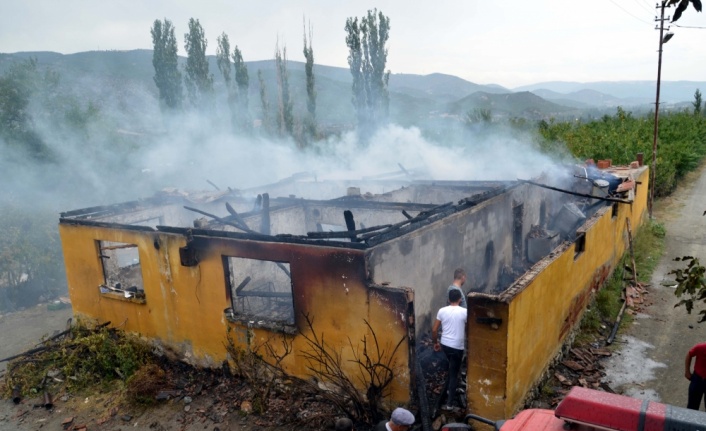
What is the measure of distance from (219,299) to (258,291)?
116cm

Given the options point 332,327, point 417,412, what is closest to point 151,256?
point 332,327

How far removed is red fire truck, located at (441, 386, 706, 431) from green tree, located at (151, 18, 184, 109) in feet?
108

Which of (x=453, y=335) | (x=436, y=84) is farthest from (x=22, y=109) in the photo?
(x=436, y=84)

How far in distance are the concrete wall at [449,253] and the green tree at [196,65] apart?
89.9 feet

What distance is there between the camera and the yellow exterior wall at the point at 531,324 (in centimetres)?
625

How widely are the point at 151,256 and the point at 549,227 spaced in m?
12.0

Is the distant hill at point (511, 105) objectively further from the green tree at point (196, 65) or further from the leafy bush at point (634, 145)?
the green tree at point (196, 65)

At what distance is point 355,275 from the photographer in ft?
23.3

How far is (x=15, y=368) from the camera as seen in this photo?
10602mm

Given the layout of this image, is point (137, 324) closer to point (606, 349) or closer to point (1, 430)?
point (1, 430)

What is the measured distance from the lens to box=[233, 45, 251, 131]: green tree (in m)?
35.4

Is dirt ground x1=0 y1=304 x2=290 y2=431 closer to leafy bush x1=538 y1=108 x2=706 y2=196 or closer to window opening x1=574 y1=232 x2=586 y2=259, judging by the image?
window opening x1=574 y1=232 x2=586 y2=259

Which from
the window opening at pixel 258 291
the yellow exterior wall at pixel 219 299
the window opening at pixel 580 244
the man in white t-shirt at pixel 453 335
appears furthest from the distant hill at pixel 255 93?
the man in white t-shirt at pixel 453 335

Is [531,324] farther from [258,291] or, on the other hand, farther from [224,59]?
[224,59]
